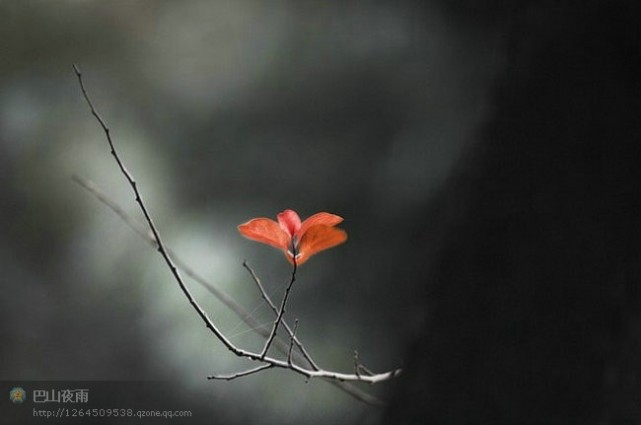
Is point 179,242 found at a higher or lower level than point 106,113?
lower

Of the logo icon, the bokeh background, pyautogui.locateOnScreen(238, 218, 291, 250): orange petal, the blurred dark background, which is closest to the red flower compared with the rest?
pyautogui.locateOnScreen(238, 218, 291, 250): orange petal

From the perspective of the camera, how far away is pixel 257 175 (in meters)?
1.38

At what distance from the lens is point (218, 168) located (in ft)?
4.54

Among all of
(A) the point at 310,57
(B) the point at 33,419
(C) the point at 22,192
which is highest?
(A) the point at 310,57

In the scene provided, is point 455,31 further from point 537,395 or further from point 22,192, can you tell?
point 537,395

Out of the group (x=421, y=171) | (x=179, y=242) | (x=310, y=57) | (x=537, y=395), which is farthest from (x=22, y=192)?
(x=537, y=395)

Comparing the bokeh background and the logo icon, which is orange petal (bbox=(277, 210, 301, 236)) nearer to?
the bokeh background

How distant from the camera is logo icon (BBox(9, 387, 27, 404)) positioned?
124 cm

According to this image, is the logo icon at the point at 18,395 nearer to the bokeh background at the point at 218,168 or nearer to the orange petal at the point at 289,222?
the bokeh background at the point at 218,168

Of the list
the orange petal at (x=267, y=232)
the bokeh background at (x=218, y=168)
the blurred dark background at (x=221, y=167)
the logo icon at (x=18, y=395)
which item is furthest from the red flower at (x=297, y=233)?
the logo icon at (x=18, y=395)

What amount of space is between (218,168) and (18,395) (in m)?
0.50

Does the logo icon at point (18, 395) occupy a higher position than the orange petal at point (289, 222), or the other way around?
the orange petal at point (289, 222)

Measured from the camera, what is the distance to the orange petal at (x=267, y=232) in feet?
1.90

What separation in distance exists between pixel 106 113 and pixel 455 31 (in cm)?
67
